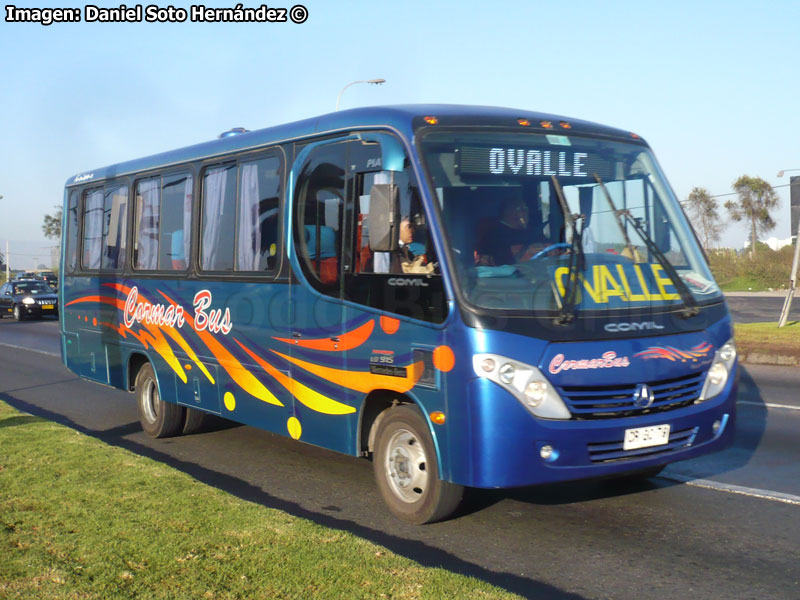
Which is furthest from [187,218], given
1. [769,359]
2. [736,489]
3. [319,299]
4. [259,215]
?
[769,359]

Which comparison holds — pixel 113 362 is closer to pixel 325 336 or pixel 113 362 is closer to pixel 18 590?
pixel 325 336

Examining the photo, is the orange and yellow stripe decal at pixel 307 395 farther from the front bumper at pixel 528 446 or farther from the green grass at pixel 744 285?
the green grass at pixel 744 285

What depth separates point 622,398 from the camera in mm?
5891

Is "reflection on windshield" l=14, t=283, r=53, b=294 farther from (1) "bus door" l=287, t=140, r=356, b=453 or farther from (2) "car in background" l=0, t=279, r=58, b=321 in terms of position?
(1) "bus door" l=287, t=140, r=356, b=453

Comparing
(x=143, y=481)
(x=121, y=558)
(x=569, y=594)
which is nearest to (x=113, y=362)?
(x=143, y=481)

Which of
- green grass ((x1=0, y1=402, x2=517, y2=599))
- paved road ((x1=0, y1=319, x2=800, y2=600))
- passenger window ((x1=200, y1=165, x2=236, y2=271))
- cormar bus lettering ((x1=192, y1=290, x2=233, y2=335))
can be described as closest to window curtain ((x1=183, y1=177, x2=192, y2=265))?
passenger window ((x1=200, y1=165, x2=236, y2=271))

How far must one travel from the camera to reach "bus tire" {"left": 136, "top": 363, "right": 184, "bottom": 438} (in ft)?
32.9

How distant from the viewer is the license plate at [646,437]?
589cm

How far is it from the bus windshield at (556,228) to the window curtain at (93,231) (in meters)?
6.50

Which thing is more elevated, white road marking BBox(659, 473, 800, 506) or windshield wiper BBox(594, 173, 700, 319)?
windshield wiper BBox(594, 173, 700, 319)

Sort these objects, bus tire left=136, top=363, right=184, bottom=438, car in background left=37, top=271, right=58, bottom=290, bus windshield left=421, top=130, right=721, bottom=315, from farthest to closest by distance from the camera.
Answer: car in background left=37, top=271, right=58, bottom=290 → bus tire left=136, top=363, right=184, bottom=438 → bus windshield left=421, top=130, right=721, bottom=315

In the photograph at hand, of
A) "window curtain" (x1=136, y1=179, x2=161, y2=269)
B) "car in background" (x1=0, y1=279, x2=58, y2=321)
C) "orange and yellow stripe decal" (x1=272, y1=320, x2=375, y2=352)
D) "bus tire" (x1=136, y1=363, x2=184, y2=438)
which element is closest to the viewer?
"orange and yellow stripe decal" (x1=272, y1=320, x2=375, y2=352)

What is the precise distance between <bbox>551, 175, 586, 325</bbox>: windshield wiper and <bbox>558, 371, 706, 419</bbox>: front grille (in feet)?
1.48

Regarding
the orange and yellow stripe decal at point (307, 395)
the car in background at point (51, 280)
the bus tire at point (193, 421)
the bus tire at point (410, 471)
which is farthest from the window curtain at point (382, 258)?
the car in background at point (51, 280)
